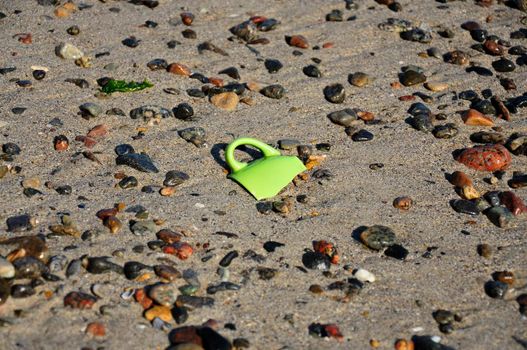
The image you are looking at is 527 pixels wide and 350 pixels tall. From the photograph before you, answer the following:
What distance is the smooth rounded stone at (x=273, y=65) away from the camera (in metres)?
5.73

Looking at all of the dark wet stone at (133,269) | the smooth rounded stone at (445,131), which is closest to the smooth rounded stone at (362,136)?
the smooth rounded stone at (445,131)

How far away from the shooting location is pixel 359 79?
18.5 ft

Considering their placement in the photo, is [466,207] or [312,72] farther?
[312,72]

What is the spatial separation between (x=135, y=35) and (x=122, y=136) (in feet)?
4.49

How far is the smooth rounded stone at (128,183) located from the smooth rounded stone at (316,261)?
1133 millimetres

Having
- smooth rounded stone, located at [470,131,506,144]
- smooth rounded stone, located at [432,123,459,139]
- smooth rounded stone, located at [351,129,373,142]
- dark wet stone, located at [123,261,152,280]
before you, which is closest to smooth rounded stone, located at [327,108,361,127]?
smooth rounded stone, located at [351,129,373,142]

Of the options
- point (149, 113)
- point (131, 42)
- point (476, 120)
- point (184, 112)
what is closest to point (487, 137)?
point (476, 120)

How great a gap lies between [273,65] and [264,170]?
138 cm

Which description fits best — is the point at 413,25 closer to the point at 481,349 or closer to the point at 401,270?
the point at 401,270

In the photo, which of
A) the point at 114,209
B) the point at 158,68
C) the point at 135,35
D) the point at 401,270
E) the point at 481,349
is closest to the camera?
the point at 481,349

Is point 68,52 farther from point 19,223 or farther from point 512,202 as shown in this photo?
point 512,202

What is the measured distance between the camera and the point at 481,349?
3504 mm

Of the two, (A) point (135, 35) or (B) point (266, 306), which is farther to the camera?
(A) point (135, 35)

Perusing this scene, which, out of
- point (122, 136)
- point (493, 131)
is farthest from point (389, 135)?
point (122, 136)
